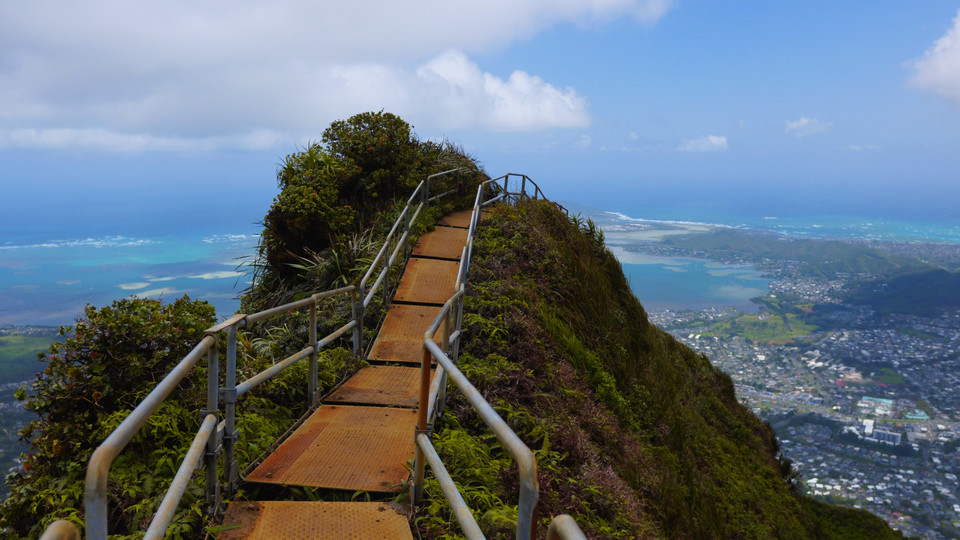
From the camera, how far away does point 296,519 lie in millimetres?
3234

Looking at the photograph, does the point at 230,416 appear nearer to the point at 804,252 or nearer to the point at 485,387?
the point at 485,387

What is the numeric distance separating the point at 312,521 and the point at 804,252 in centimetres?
16643

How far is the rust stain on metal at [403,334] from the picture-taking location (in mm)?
7070

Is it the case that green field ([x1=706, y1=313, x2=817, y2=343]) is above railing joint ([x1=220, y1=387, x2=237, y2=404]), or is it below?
below

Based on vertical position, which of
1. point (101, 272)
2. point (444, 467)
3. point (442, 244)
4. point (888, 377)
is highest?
point (442, 244)

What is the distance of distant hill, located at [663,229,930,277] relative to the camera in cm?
13025

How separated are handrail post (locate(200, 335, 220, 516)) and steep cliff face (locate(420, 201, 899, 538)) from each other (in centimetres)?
111

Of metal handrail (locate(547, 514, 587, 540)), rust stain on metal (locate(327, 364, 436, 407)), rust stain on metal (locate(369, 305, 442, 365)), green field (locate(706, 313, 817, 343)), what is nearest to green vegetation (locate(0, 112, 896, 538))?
rust stain on metal (locate(327, 364, 436, 407))

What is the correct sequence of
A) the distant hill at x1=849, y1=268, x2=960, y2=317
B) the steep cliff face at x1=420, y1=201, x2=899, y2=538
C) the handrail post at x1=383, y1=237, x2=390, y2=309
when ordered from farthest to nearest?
the distant hill at x1=849, y1=268, x2=960, y2=317 < the handrail post at x1=383, y1=237, x2=390, y2=309 < the steep cliff face at x1=420, y1=201, x2=899, y2=538

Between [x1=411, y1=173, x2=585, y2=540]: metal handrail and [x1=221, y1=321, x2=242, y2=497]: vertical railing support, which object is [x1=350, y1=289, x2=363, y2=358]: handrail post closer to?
[x1=411, y1=173, x2=585, y2=540]: metal handrail

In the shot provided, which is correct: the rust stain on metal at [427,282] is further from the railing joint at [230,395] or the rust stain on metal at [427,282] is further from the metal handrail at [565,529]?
the metal handrail at [565,529]

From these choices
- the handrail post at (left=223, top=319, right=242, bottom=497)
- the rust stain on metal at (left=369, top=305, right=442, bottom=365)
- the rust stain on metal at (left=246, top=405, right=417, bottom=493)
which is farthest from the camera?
the rust stain on metal at (left=369, top=305, right=442, bottom=365)

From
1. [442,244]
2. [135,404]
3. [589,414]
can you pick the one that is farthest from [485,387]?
[442,244]

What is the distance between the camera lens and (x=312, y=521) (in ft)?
10.5
